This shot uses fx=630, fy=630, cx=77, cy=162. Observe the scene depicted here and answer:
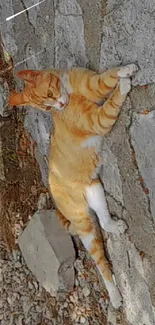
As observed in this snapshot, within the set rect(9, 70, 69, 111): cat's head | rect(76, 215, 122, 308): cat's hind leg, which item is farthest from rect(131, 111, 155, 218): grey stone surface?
rect(76, 215, 122, 308): cat's hind leg

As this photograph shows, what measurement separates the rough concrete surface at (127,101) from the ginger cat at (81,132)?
0.05m

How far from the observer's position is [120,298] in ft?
10.0

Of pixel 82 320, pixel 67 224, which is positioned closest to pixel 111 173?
pixel 67 224

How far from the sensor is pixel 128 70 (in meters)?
2.24

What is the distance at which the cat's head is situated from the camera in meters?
2.56

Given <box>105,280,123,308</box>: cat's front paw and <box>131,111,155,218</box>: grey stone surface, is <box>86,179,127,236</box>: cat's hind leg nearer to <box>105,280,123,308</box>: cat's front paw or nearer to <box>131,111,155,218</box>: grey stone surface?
<box>105,280,123,308</box>: cat's front paw

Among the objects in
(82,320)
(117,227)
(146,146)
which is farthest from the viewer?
(82,320)

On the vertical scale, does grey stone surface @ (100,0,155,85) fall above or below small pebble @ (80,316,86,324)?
above

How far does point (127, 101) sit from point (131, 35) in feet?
0.88

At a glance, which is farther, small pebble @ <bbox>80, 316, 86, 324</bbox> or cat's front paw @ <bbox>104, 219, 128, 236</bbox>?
small pebble @ <bbox>80, 316, 86, 324</bbox>

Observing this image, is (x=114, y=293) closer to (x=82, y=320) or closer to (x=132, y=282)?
(x=132, y=282)

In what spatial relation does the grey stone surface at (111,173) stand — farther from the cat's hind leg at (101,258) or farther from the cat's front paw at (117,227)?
the cat's hind leg at (101,258)

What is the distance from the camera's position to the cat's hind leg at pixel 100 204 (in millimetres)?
2889

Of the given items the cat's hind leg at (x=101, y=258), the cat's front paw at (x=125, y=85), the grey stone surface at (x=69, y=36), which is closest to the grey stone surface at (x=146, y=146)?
the cat's front paw at (x=125, y=85)
